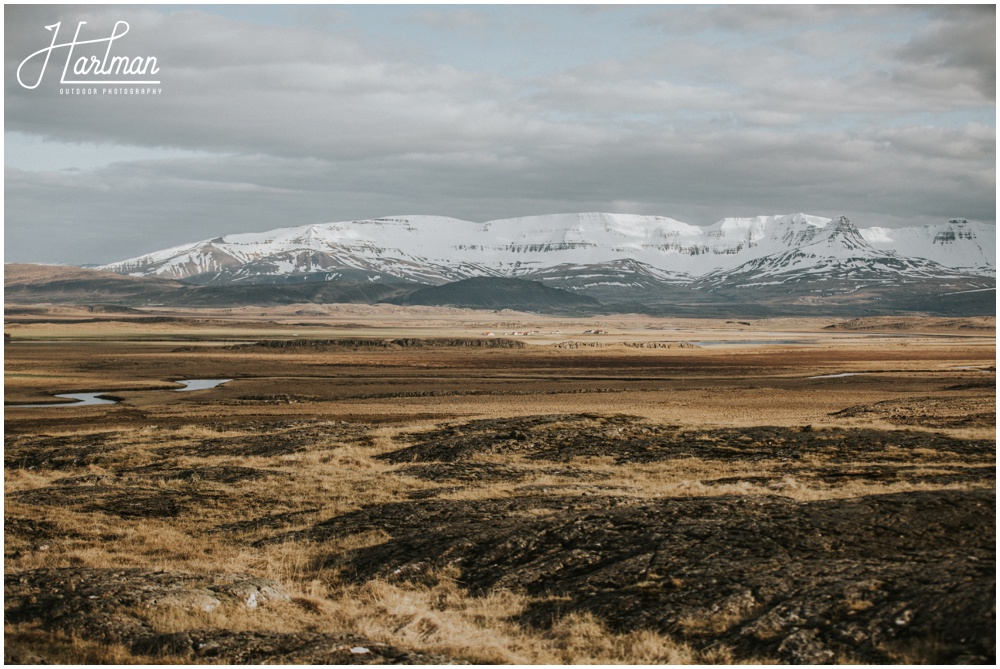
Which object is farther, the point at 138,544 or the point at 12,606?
the point at 138,544

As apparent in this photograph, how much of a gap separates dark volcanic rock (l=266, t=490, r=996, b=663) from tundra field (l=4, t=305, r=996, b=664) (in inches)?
2.3

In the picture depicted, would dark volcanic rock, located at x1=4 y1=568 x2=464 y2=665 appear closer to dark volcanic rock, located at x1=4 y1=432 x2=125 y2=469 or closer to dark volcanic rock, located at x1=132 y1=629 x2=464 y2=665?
dark volcanic rock, located at x1=132 y1=629 x2=464 y2=665

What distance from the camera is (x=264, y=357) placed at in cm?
11975

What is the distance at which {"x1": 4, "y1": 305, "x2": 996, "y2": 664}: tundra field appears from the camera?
1548 centimetres

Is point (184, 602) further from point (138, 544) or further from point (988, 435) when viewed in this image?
point (988, 435)

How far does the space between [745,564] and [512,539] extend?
5.25 meters

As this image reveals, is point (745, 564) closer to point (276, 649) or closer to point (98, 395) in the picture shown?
point (276, 649)

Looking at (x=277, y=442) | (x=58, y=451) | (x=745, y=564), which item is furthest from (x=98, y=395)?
(x=745, y=564)

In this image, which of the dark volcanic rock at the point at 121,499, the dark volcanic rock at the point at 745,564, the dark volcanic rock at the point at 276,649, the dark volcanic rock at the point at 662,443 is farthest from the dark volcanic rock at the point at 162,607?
the dark volcanic rock at the point at 662,443

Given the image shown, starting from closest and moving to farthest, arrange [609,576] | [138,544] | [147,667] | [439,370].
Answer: [147,667], [609,576], [138,544], [439,370]

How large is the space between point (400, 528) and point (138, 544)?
249 inches

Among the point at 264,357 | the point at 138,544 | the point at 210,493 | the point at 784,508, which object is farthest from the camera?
the point at 264,357

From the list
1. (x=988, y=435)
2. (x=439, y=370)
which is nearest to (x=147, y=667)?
(x=988, y=435)

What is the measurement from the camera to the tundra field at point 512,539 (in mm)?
15484
